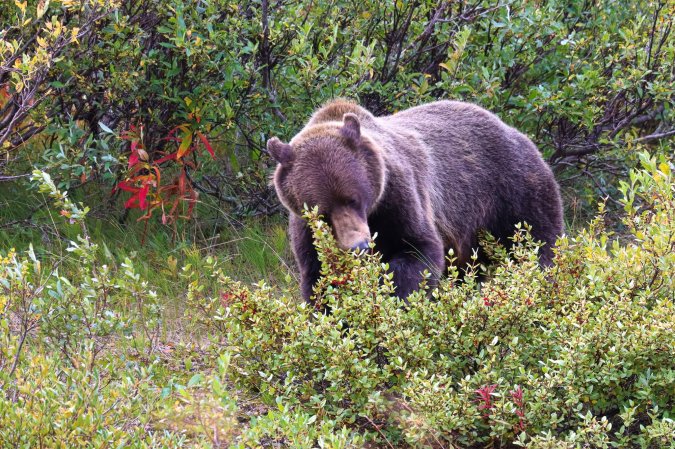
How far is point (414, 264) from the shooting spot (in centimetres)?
486

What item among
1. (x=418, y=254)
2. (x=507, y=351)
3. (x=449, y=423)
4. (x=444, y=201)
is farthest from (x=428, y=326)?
(x=444, y=201)

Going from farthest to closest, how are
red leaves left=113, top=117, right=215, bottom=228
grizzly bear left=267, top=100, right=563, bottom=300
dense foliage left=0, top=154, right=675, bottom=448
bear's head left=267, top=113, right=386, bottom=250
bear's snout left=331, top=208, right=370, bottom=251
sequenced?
red leaves left=113, top=117, right=215, bottom=228
grizzly bear left=267, top=100, right=563, bottom=300
bear's head left=267, top=113, right=386, bottom=250
bear's snout left=331, top=208, right=370, bottom=251
dense foliage left=0, top=154, right=675, bottom=448

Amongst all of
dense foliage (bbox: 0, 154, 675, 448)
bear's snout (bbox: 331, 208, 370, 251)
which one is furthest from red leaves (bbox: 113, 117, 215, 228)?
dense foliage (bbox: 0, 154, 675, 448)

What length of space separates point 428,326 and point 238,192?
3.57 meters

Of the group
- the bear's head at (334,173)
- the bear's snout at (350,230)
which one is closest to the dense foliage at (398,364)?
the bear's snout at (350,230)

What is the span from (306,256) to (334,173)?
1.74ft

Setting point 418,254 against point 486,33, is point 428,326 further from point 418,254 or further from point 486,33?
point 486,33

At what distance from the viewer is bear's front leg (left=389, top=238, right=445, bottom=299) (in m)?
4.84

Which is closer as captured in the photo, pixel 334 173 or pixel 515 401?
pixel 515 401

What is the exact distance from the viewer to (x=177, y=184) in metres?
6.30

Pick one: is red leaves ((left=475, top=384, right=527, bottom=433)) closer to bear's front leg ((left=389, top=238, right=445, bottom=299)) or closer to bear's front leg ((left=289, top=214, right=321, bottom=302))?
bear's front leg ((left=389, top=238, right=445, bottom=299))

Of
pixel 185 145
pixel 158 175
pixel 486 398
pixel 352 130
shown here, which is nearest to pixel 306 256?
pixel 352 130

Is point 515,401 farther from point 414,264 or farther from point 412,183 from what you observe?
point 412,183

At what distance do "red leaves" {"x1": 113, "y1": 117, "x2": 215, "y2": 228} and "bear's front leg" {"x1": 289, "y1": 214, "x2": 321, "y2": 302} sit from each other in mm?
1089
